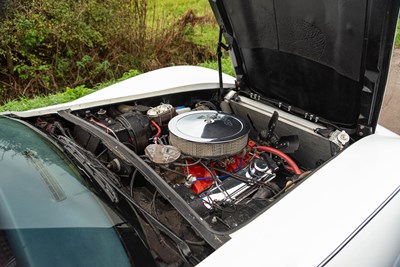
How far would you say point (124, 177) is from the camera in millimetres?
1942

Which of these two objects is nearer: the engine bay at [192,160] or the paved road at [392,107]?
the engine bay at [192,160]

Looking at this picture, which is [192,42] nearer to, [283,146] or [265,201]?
[283,146]

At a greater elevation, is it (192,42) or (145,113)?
(145,113)

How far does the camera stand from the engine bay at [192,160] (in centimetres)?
155

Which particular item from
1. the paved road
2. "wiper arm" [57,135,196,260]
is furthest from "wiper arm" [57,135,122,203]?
the paved road

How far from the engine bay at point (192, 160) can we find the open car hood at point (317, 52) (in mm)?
Answer: 154

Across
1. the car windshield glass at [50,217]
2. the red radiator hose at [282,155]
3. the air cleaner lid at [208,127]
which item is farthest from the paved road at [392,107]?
the car windshield glass at [50,217]

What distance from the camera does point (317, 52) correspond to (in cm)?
198

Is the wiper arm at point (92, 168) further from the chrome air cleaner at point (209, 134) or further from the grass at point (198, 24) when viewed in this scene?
the grass at point (198, 24)

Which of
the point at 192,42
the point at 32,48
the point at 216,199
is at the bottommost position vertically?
the point at 192,42

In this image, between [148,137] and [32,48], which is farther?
[32,48]

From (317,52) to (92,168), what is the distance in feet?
4.37

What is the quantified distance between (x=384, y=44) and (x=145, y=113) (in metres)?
1.48

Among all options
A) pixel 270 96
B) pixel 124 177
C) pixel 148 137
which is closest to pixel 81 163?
pixel 124 177
